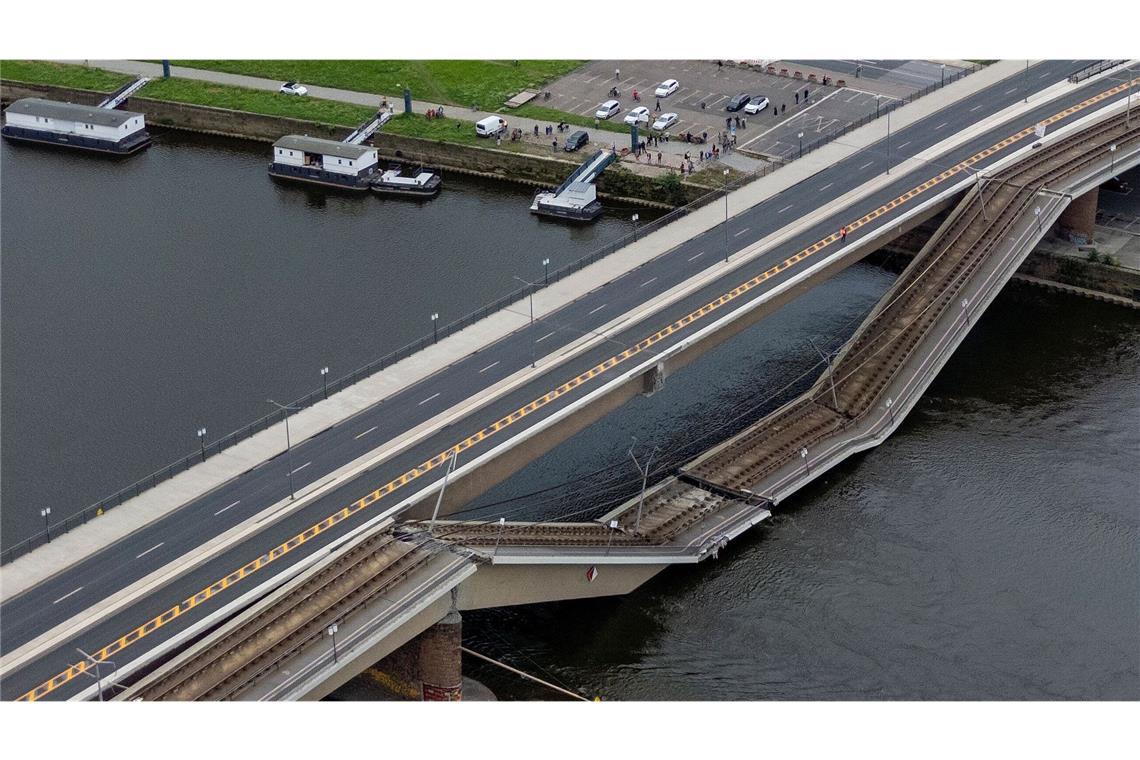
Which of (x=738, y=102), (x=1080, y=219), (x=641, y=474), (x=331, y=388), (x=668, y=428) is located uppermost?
(x=738, y=102)

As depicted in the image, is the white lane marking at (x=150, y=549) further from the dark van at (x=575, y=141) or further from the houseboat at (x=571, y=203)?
the dark van at (x=575, y=141)

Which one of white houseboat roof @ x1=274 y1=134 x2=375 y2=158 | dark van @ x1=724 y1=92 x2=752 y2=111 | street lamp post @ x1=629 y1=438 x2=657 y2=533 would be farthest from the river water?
dark van @ x1=724 y1=92 x2=752 y2=111

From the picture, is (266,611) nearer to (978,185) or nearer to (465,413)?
(465,413)

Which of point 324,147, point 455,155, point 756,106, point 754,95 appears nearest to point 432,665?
point 324,147

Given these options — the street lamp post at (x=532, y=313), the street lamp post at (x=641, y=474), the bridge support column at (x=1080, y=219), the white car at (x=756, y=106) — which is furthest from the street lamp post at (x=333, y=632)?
the white car at (x=756, y=106)

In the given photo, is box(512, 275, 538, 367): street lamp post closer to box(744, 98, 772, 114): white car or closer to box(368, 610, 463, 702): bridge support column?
box(368, 610, 463, 702): bridge support column

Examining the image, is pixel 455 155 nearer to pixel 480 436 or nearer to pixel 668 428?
pixel 668 428
